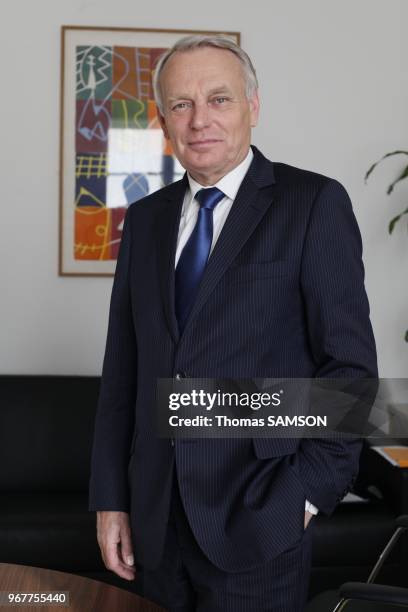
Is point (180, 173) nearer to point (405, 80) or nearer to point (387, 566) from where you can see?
point (405, 80)

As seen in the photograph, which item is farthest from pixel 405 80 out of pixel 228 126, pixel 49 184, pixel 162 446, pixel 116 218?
pixel 162 446

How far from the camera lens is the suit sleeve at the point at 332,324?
4.81 feet

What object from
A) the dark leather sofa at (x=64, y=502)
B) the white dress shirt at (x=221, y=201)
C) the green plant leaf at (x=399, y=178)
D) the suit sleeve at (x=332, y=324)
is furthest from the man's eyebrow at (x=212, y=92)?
the green plant leaf at (x=399, y=178)

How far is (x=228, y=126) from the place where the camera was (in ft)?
5.15

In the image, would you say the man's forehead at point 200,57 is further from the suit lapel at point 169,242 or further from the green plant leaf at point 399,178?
the green plant leaf at point 399,178

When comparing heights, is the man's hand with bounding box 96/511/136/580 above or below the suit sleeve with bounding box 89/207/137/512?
below

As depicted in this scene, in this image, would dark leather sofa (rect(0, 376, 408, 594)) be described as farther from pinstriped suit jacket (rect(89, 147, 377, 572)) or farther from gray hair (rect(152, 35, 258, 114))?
gray hair (rect(152, 35, 258, 114))

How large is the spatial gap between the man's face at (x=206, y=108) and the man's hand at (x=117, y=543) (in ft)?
2.54

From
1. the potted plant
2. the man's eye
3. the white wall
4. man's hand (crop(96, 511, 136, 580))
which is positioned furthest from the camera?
the white wall

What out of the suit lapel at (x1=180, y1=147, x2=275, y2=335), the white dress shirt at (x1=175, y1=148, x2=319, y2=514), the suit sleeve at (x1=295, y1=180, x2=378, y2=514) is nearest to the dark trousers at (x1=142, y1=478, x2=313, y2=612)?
the suit sleeve at (x1=295, y1=180, x2=378, y2=514)

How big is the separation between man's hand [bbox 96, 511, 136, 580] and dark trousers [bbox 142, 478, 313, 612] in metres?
0.13

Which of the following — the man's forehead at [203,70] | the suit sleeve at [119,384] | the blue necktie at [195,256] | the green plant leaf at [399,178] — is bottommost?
the suit sleeve at [119,384]

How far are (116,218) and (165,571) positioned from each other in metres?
2.39

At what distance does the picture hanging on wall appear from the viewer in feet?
12.0
